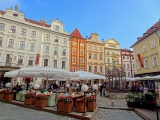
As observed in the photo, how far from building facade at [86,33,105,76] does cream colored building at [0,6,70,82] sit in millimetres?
7411

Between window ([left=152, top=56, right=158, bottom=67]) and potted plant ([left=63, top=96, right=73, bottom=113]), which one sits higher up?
window ([left=152, top=56, right=158, bottom=67])

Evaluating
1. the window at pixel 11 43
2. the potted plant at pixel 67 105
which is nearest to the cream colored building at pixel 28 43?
the window at pixel 11 43

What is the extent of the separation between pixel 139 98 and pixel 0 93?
1208 centimetres

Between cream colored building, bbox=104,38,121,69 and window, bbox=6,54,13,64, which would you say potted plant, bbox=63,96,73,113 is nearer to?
window, bbox=6,54,13,64

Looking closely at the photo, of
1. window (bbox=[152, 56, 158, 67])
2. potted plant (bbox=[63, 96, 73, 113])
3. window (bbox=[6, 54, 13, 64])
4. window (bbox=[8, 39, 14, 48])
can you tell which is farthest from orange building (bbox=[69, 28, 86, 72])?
potted plant (bbox=[63, 96, 73, 113])

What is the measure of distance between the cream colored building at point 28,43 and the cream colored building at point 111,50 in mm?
14006

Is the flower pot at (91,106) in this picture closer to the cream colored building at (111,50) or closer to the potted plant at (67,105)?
the potted plant at (67,105)

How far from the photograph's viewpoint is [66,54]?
32.4 m

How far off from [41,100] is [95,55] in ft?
100

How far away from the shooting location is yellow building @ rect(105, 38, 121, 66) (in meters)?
39.6

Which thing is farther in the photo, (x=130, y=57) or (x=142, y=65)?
(x=130, y=57)

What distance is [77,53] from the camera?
1356 inches

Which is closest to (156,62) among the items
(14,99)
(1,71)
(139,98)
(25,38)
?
(139,98)

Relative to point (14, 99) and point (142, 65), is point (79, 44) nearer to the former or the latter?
point (142, 65)
